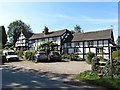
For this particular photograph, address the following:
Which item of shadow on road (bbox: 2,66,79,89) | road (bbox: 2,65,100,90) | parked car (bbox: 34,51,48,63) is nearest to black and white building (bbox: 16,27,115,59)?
parked car (bbox: 34,51,48,63)

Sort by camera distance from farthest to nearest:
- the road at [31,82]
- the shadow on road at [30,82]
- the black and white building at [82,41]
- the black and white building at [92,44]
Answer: the black and white building at [82,41], the black and white building at [92,44], the shadow on road at [30,82], the road at [31,82]

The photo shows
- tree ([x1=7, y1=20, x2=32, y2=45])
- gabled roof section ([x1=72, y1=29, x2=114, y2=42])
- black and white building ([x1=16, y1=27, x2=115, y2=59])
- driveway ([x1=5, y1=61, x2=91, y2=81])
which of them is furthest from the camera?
tree ([x1=7, y1=20, x2=32, y2=45])

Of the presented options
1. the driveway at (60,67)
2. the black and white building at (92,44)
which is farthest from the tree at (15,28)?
the driveway at (60,67)

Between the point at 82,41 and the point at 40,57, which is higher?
the point at 82,41

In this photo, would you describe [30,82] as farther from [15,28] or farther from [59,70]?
[15,28]

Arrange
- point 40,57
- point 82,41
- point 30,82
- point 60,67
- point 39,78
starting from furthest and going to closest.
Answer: point 82,41 → point 40,57 → point 60,67 → point 39,78 → point 30,82

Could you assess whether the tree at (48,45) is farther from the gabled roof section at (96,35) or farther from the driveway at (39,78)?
the driveway at (39,78)

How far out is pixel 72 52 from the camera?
153 feet

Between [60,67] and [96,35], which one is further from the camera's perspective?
[96,35]

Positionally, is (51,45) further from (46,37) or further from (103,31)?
(103,31)

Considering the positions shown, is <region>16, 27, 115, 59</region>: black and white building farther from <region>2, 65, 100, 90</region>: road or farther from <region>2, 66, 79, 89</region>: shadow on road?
<region>2, 65, 100, 90</region>: road

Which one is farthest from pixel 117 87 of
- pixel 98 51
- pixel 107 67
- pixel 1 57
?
pixel 98 51

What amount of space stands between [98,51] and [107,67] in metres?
27.1

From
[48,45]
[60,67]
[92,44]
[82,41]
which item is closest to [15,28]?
[48,45]
